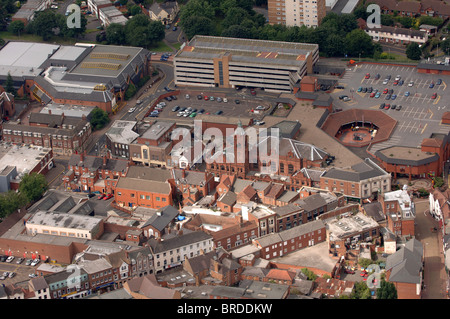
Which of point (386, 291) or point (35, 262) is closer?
point (386, 291)

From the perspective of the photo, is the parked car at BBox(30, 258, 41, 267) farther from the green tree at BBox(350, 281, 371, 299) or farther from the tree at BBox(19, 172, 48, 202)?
the green tree at BBox(350, 281, 371, 299)

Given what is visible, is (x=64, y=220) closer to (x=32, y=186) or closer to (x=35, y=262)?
(x=35, y=262)

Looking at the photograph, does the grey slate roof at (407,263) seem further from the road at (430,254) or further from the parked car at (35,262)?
the parked car at (35,262)

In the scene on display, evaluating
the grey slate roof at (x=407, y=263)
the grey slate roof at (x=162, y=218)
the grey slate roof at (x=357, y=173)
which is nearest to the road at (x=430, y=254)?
the grey slate roof at (x=407, y=263)

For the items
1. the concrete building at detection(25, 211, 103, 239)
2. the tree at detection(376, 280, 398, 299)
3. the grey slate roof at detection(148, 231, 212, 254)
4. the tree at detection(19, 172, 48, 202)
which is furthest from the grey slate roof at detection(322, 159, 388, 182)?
the tree at detection(19, 172, 48, 202)

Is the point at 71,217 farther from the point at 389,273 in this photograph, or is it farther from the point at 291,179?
the point at 389,273

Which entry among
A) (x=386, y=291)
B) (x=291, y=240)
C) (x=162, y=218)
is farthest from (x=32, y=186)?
(x=386, y=291)

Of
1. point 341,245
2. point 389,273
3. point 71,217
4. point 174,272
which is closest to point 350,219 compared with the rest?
point 341,245
